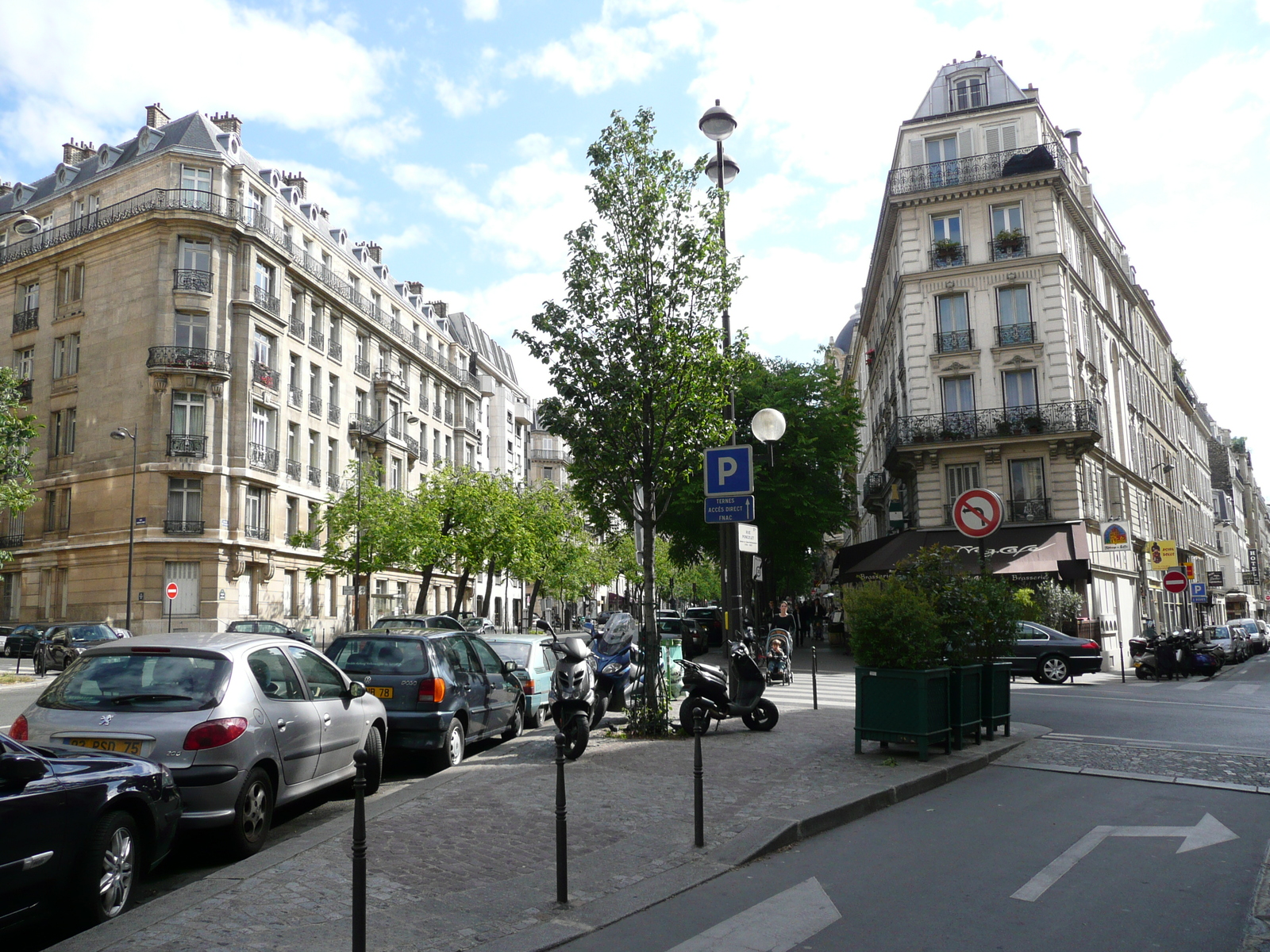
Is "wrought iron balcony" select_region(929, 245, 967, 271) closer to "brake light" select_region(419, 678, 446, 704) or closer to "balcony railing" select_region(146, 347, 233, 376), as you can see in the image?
"balcony railing" select_region(146, 347, 233, 376)

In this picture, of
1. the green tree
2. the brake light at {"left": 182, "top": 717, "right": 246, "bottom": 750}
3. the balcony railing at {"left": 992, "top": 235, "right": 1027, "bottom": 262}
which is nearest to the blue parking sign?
the green tree

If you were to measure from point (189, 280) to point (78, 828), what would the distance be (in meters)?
41.1

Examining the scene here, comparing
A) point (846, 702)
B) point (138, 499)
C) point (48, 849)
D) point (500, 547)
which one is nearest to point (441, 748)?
point (48, 849)

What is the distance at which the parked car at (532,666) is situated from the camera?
1382 cm

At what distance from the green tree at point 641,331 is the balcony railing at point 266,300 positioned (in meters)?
34.5

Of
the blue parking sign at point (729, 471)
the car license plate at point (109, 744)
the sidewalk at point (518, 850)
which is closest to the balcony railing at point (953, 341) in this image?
the blue parking sign at point (729, 471)

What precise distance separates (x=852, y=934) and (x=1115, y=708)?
13.6 m

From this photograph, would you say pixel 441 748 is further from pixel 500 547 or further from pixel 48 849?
pixel 500 547

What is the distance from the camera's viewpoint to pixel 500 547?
41.9 meters

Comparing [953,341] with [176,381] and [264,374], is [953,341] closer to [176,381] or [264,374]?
[264,374]

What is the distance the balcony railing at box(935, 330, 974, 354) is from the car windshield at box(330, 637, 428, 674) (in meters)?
28.0

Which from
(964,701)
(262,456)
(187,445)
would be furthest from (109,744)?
(262,456)

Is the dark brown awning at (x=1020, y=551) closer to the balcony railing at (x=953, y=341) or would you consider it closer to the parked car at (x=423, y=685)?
the balcony railing at (x=953, y=341)

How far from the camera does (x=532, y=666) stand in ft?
46.3
